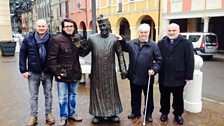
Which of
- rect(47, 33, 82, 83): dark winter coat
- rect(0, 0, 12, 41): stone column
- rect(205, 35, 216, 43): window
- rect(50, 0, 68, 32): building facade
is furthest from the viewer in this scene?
rect(50, 0, 68, 32): building facade

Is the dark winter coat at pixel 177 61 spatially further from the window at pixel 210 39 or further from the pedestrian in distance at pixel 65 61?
the window at pixel 210 39

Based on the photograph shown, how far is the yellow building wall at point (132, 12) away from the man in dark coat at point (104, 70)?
60.2ft

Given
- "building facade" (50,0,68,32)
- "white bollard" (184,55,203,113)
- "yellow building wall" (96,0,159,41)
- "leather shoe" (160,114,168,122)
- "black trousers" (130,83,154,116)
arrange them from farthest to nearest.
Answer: "building facade" (50,0,68,32)
"yellow building wall" (96,0,159,41)
"white bollard" (184,55,203,113)
"leather shoe" (160,114,168,122)
"black trousers" (130,83,154,116)

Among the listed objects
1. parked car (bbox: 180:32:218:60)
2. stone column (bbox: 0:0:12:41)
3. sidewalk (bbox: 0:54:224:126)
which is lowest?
sidewalk (bbox: 0:54:224:126)

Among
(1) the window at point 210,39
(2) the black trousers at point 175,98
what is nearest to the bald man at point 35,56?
(2) the black trousers at point 175,98

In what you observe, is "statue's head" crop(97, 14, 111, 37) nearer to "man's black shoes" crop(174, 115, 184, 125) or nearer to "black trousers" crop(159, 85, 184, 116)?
"black trousers" crop(159, 85, 184, 116)

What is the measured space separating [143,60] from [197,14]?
15755mm

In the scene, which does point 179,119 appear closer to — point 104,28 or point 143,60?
point 143,60

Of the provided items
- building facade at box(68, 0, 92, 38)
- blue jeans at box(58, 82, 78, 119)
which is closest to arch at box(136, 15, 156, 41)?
building facade at box(68, 0, 92, 38)

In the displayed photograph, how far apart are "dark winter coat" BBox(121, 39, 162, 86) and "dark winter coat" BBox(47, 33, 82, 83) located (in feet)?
3.08

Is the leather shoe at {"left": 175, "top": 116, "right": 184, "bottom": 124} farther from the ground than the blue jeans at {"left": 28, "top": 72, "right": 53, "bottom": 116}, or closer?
closer

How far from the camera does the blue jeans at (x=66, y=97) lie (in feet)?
14.4

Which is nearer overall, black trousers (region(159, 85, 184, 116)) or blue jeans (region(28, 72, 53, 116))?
blue jeans (region(28, 72, 53, 116))

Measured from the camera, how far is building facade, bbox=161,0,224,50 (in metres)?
17.5
